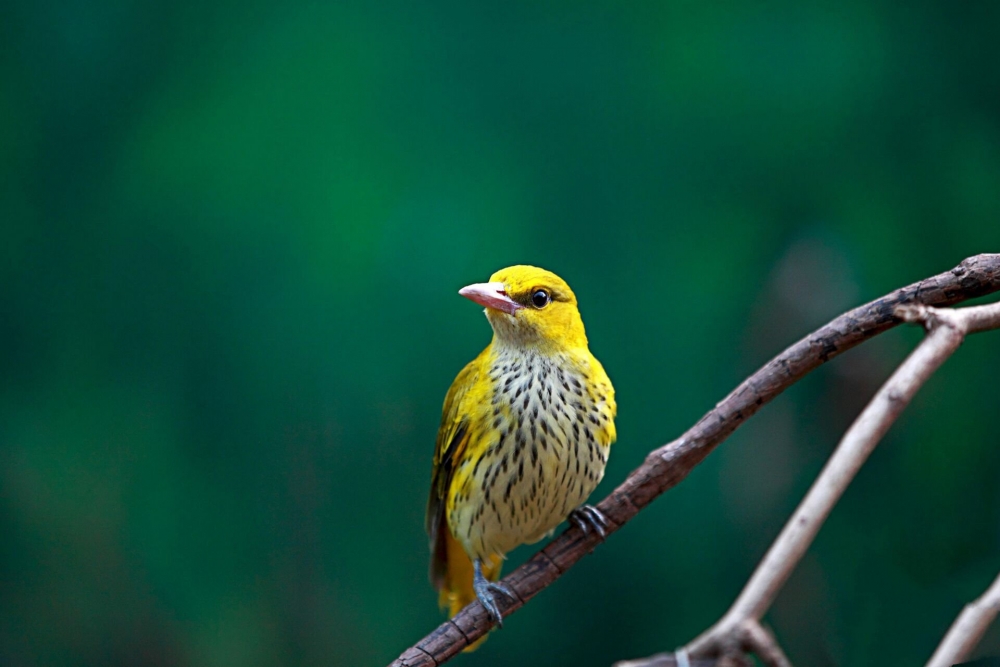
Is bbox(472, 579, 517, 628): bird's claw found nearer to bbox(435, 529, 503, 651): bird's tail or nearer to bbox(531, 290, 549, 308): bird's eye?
bbox(435, 529, 503, 651): bird's tail

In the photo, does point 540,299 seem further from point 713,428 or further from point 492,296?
point 713,428

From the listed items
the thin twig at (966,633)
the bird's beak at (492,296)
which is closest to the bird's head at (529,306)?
the bird's beak at (492,296)

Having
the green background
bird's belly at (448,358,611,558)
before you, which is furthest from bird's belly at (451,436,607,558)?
the green background

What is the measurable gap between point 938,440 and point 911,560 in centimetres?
39

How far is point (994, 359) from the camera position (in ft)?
8.66

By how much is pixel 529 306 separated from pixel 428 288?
33.5 inches

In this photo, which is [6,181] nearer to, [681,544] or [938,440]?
[681,544]

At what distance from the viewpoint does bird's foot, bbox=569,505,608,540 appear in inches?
69.1

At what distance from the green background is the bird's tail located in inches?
14.9

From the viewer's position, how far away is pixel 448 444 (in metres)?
1.93

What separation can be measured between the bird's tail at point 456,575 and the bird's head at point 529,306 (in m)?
0.64

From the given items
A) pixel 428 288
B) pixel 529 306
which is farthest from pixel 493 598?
pixel 428 288

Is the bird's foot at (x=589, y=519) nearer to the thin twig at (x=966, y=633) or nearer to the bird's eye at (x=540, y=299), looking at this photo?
the bird's eye at (x=540, y=299)

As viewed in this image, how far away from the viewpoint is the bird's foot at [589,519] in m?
1.75
